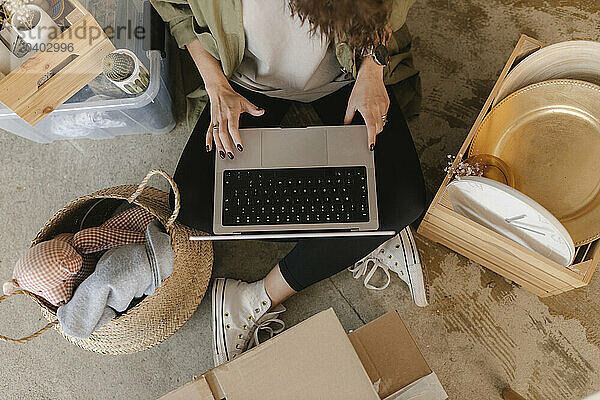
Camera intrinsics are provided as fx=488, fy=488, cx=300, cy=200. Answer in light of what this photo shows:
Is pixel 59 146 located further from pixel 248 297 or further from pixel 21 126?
pixel 248 297

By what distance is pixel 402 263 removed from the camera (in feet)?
3.97

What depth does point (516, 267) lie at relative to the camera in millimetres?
1085

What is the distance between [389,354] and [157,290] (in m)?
0.47

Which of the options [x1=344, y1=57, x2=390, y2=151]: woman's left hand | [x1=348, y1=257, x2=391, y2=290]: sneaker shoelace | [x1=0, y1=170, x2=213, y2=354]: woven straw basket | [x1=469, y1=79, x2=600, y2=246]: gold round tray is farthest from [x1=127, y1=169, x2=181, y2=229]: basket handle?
[x1=469, y1=79, x2=600, y2=246]: gold round tray

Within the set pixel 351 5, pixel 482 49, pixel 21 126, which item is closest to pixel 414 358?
pixel 351 5

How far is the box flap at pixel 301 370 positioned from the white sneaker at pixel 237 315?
0.41 meters

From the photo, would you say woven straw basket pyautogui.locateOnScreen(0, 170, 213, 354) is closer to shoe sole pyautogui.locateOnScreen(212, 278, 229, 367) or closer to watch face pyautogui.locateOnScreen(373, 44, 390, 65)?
shoe sole pyautogui.locateOnScreen(212, 278, 229, 367)

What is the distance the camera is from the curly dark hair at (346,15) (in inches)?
25.0

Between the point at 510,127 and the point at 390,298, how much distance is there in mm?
505

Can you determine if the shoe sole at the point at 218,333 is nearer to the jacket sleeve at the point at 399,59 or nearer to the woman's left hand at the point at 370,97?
the woman's left hand at the point at 370,97

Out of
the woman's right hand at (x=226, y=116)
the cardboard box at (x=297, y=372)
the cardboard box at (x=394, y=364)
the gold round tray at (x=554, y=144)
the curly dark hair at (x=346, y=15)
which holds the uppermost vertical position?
the curly dark hair at (x=346, y=15)

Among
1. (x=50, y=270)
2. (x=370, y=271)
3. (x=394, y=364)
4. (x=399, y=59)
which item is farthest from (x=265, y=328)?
(x=399, y=59)

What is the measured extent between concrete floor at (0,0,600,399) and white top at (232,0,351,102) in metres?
0.37

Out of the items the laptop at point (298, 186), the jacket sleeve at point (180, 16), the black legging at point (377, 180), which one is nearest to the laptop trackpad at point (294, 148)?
the laptop at point (298, 186)
